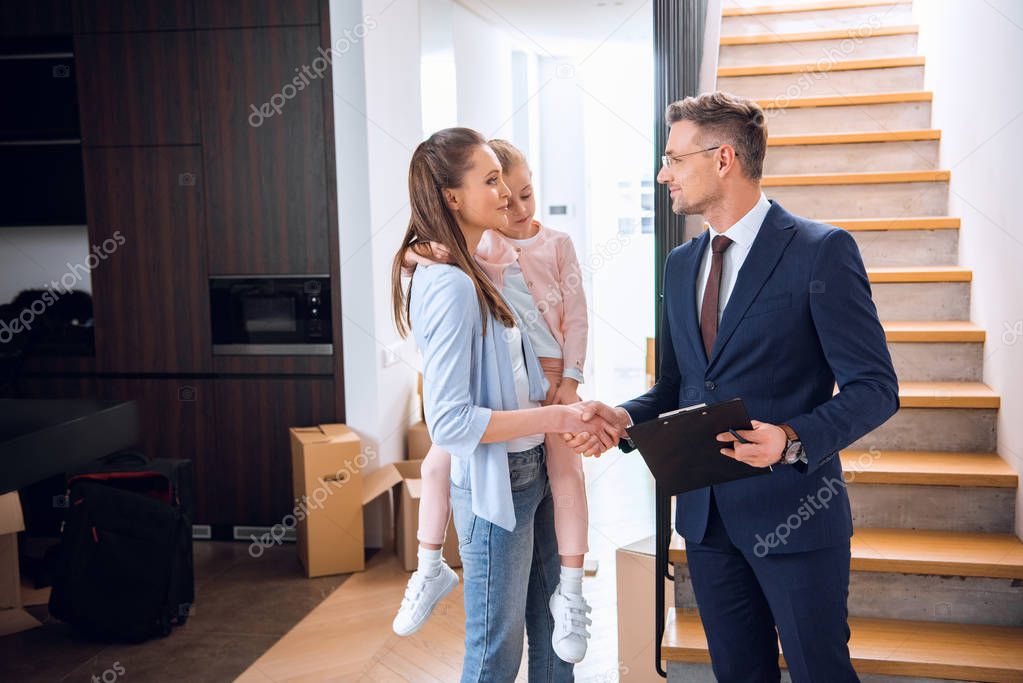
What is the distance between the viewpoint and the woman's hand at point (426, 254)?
5.98ft

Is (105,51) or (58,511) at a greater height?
(105,51)

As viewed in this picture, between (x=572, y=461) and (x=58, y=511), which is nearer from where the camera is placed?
(x=572, y=461)

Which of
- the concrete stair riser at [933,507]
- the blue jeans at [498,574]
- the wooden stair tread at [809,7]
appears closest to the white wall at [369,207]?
the wooden stair tread at [809,7]

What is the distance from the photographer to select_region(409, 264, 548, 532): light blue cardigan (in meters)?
1.76

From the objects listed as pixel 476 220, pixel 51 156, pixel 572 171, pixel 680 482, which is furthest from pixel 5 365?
pixel 572 171

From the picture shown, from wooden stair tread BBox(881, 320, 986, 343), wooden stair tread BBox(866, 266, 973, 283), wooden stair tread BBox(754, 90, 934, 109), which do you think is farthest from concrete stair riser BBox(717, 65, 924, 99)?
wooden stair tread BBox(881, 320, 986, 343)

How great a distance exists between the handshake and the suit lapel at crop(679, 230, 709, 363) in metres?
0.22

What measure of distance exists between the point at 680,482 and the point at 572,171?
23.9 ft

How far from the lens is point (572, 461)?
81.7 inches

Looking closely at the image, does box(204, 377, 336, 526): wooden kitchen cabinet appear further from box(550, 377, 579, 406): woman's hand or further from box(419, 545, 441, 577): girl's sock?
box(419, 545, 441, 577): girl's sock

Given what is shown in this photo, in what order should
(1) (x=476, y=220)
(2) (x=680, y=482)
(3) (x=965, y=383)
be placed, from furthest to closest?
(3) (x=965, y=383) → (1) (x=476, y=220) → (2) (x=680, y=482)

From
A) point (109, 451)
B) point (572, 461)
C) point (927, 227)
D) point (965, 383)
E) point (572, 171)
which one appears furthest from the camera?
point (572, 171)

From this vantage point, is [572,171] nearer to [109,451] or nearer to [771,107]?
[771,107]

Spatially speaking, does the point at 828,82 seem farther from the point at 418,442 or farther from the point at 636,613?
the point at 636,613
